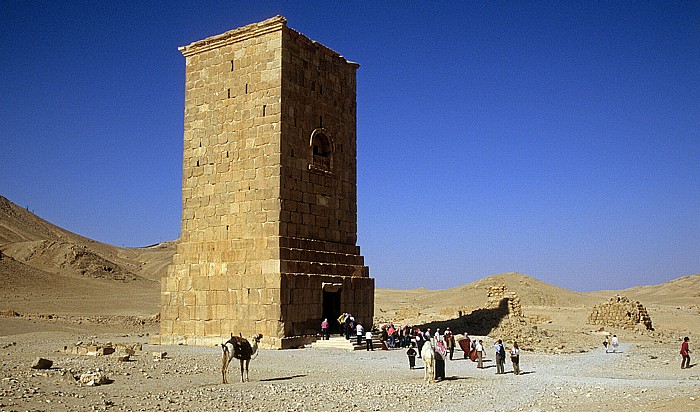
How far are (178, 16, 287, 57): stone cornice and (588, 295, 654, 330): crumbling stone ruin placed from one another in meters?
21.2

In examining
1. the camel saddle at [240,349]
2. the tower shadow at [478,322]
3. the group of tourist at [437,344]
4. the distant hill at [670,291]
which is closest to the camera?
the camel saddle at [240,349]

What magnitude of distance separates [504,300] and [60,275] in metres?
35.6

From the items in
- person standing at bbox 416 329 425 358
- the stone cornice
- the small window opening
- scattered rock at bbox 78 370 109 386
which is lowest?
scattered rock at bbox 78 370 109 386

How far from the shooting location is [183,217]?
22.6 meters

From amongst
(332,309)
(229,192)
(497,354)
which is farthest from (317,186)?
(497,354)

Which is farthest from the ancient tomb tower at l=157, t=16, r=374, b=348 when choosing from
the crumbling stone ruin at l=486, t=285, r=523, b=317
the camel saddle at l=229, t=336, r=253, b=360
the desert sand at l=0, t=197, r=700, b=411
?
the crumbling stone ruin at l=486, t=285, r=523, b=317

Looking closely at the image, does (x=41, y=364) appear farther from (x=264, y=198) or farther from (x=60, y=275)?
(x=60, y=275)

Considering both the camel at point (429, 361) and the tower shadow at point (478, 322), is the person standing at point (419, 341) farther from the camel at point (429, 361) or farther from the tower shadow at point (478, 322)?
the tower shadow at point (478, 322)

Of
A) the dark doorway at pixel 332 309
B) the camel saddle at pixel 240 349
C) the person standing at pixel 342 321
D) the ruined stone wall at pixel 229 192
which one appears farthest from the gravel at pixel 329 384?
the dark doorway at pixel 332 309

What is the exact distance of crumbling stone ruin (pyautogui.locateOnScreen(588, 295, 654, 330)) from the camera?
1261 inches

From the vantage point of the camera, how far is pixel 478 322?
28.3m

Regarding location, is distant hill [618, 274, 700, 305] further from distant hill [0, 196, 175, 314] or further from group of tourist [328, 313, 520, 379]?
group of tourist [328, 313, 520, 379]

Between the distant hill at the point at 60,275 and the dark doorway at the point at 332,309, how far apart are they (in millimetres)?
21968

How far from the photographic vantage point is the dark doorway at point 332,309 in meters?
21.8
